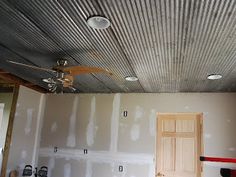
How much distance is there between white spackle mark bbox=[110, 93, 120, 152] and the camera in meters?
5.74

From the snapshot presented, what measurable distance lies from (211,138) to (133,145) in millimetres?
1656

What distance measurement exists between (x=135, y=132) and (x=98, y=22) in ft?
11.7

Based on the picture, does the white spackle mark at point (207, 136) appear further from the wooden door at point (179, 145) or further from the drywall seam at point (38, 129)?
the drywall seam at point (38, 129)

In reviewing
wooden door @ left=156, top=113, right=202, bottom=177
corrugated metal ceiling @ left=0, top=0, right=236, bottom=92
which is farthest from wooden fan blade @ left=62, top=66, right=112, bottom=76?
wooden door @ left=156, top=113, right=202, bottom=177

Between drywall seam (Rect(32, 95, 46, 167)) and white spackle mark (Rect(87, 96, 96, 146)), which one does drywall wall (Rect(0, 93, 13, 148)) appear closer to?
drywall seam (Rect(32, 95, 46, 167))

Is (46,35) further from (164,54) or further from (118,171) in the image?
(118,171)

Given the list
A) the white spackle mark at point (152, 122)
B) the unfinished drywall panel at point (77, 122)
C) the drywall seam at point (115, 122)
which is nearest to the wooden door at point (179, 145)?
the white spackle mark at point (152, 122)

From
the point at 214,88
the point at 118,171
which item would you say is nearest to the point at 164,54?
the point at 214,88

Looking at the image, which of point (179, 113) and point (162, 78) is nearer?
point (162, 78)

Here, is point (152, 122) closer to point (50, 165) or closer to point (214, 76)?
point (214, 76)

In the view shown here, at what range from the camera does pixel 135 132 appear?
568 cm

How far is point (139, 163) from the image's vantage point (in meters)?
5.52

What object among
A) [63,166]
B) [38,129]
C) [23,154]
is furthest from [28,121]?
[63,166]

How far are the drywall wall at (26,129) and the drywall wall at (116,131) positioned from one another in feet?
0.60
